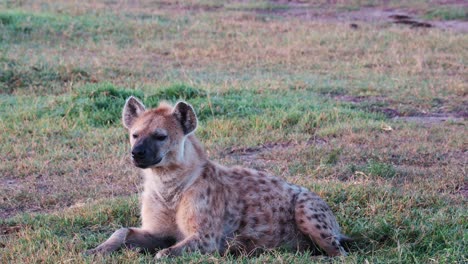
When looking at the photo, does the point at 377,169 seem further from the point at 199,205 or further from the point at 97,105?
the point at 97,105

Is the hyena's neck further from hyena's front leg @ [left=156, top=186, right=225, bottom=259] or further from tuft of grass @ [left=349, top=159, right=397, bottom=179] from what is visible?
tuft of grass @ [left=349, top=159, right=397, bottom=179]

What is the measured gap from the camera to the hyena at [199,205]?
4.46 metres

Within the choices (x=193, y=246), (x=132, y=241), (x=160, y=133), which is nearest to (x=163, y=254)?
(x=193, y=246)

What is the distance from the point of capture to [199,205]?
4.50 meters

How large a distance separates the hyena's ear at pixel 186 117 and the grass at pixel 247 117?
2.86ft

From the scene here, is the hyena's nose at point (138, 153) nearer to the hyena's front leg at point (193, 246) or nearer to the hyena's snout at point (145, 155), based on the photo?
the hyena's snout at point (145, 155)

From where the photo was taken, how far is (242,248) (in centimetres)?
458

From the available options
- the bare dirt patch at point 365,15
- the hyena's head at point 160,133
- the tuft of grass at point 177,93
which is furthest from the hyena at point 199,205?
the bare dirt patch at point 365,15

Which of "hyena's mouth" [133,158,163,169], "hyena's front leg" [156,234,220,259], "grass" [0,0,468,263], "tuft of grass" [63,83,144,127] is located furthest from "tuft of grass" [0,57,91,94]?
"hyena's front leg" [156,234,220,259]

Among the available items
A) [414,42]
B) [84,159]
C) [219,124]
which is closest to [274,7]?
[414,42]

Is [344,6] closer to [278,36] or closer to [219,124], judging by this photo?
[278,36]

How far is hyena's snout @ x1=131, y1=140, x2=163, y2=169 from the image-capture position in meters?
4.34

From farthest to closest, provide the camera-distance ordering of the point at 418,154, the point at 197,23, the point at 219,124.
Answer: the point at 197,23
the point at 219,124
the point at 418,154

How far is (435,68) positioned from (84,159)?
677 centimetres
